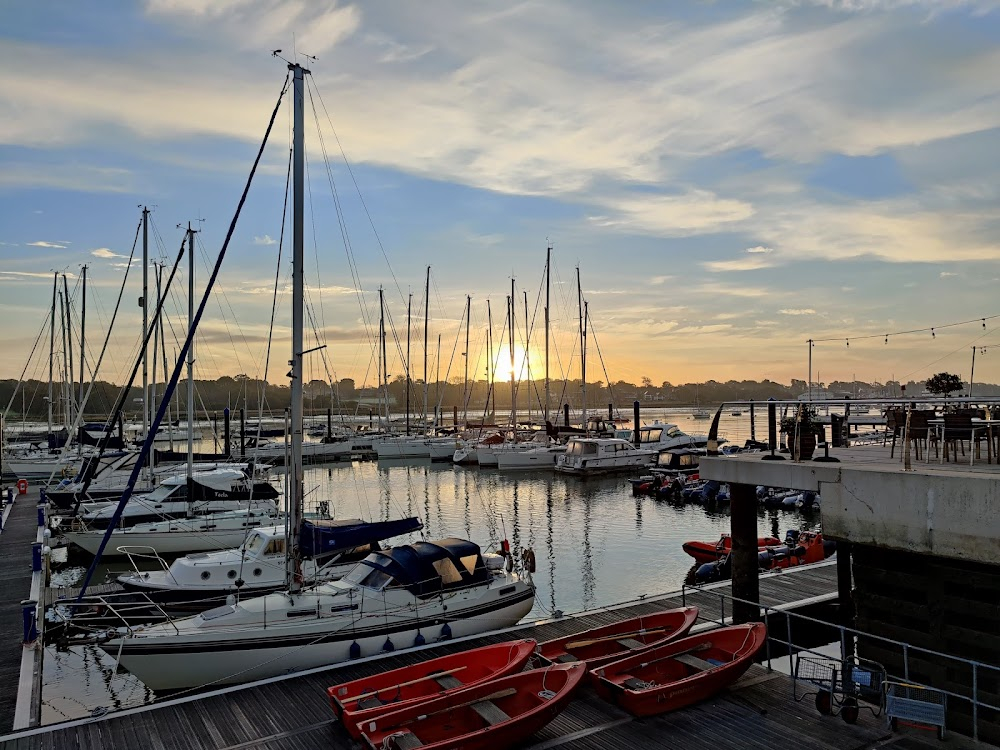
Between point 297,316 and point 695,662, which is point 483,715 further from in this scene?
point 297,316

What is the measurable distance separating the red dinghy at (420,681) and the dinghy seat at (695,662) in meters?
2.53

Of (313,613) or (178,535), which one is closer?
(313,613)

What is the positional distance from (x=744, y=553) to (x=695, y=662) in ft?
10.2

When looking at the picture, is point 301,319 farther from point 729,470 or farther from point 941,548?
point 941,548

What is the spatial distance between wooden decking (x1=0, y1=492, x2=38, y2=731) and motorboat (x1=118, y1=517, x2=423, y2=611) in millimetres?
3042

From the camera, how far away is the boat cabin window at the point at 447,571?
16.7 m

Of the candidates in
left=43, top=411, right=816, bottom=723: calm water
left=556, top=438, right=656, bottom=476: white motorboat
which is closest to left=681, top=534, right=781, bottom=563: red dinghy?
left=43, top=411, right=816, bottom=723: calm water

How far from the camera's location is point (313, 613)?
15.3m

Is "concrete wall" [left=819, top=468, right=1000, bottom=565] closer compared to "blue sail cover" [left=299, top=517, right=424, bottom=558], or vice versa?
"concrete wall" [left=819, top=468, right=1000, bottom=565]

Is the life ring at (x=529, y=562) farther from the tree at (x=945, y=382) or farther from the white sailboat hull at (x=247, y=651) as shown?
the tree at (x=945, y=382)

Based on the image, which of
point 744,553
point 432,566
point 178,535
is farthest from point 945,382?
point 178,535

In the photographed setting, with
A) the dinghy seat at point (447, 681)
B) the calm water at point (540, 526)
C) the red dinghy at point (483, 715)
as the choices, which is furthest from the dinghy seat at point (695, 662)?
the calm water at point (540, 526)

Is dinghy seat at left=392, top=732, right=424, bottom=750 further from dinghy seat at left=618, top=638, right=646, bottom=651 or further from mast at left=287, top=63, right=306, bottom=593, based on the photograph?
mast at left=287, top=63, right=306, bottom=593

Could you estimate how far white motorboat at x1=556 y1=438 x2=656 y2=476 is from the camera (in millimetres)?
57406
